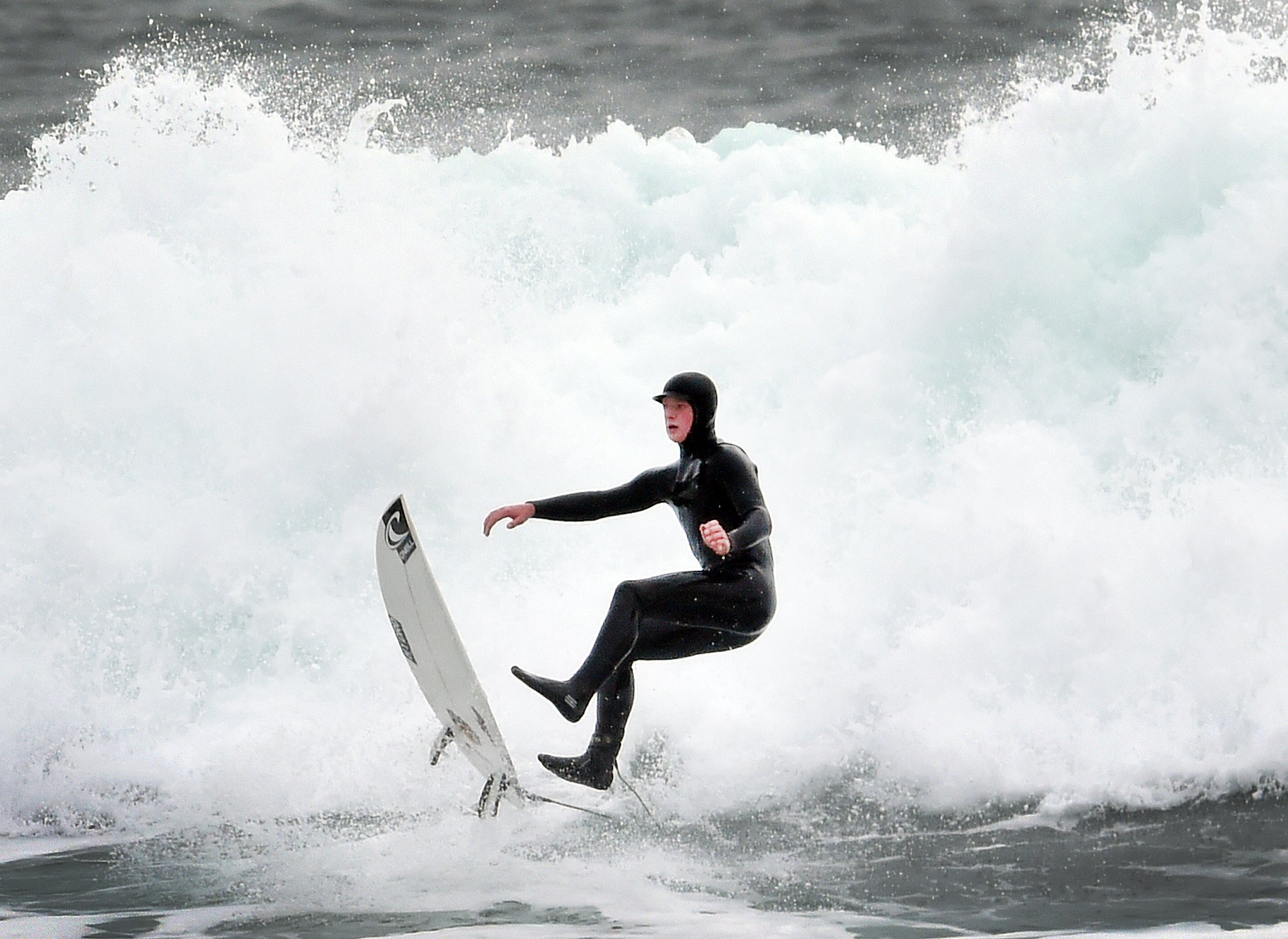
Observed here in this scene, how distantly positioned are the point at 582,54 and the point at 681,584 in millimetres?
17346

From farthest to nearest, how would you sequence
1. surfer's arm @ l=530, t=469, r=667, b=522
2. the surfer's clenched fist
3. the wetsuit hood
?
surfer's arm @ l=530, t=469, r=667, b=522
the wetsuit hood
the surfer's clenched fist

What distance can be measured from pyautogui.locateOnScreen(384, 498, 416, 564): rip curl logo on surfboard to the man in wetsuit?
0.47 metres

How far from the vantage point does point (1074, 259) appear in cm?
1127

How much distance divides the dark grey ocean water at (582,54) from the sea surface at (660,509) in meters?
2.53

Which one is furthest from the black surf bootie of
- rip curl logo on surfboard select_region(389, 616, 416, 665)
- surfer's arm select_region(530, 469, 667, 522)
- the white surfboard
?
surfer's arm select_region(530, 469, 667, 522)

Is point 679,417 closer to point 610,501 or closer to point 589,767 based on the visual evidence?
point 610,501

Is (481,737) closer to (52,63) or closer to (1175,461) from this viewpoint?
(1175,461)

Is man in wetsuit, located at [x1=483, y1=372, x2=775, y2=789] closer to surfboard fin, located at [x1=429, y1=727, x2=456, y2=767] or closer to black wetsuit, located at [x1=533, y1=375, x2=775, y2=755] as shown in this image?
black wetsuit, located at [x1=533, y1=375, x2=775, y2=755]

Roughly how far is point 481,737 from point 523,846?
1.96 ft

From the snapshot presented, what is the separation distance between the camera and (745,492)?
553 centimetres

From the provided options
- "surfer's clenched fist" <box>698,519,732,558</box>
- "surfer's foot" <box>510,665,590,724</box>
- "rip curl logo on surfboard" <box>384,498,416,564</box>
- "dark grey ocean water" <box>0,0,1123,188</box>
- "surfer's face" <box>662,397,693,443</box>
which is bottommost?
"surfer's foot" <box>510,665,590,724</box>

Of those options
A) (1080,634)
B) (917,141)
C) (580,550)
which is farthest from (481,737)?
(917,141)

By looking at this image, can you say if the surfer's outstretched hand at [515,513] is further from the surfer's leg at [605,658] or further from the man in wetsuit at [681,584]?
the surfer's leg at [605,658]

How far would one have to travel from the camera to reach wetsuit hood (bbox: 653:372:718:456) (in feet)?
18.3
